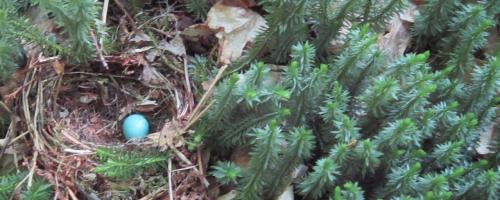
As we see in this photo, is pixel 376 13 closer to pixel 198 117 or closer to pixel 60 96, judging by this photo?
pixel 198 117

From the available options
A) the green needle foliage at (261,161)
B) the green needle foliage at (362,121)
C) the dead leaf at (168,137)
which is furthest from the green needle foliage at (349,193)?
the dead leaf at (168,137)

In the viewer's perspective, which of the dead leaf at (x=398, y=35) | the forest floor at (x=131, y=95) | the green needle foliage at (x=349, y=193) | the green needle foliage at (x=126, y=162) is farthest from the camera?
the dead leaf at (x=398, y=35)

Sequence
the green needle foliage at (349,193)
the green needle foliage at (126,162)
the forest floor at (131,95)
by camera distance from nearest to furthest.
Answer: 1. the green needle foliage at (349,193)
2. the green needle foliage at (126,162)
3. the forest floor at (131,95)

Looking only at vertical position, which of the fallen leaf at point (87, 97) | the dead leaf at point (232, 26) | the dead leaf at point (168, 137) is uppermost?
the dead leaf at point (232, 26)

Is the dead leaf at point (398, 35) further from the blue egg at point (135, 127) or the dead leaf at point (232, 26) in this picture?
the blue egg at point (135, 127)

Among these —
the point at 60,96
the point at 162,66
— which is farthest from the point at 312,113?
the point at 60,96

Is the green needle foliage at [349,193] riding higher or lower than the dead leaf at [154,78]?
higher

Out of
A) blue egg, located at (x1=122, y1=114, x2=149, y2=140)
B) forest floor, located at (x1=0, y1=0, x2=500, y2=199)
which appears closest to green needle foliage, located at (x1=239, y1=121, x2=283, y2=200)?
forest floor, located at (x1=0, y1=0, x2=500, y2=199)

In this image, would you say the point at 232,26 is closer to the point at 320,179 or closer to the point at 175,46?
the point at 175,46
